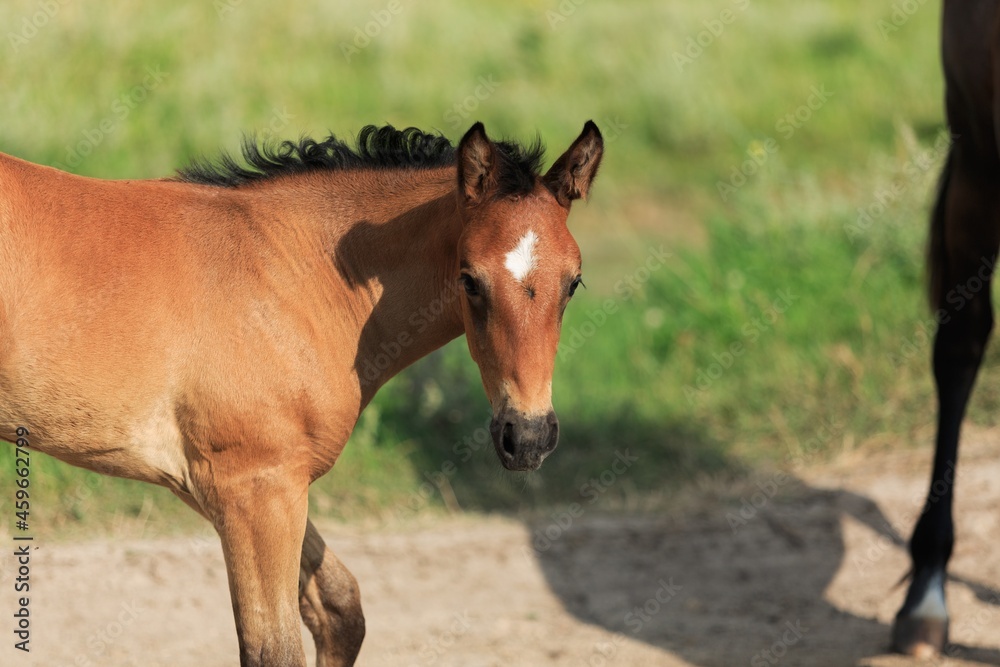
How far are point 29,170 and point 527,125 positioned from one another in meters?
8.27

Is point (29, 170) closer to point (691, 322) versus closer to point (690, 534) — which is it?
point (690, 534)

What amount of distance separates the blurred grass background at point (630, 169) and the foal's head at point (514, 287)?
564mm

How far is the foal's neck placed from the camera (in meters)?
3.90

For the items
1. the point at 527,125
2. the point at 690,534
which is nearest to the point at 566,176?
the point at 690,534
